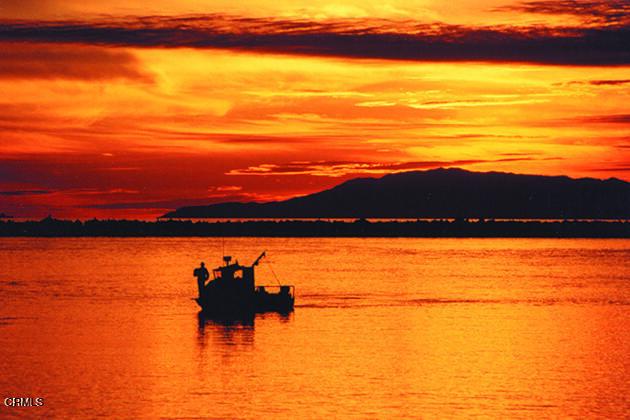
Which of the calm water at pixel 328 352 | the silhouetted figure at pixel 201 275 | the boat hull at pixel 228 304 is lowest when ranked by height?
the calm water at pixel 328 352

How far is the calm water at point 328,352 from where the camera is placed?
30.6 meters

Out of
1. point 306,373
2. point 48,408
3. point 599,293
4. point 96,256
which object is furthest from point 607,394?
point 96,256

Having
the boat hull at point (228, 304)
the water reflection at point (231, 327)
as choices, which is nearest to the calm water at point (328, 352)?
the water reflection at point (231, 327)

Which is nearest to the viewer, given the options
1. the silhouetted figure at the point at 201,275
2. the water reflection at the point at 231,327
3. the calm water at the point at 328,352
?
the calm water at the point at 328,352

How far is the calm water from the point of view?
30.6 meters

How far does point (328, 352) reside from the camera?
40.5 meters

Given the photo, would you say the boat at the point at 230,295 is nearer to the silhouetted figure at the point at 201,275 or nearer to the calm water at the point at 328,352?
the silhouetted figure at the point at 201,275

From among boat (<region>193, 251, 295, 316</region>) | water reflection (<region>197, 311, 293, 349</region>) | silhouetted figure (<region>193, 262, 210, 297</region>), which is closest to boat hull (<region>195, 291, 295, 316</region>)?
boat (<region>193, 251, 295, 316</region>)

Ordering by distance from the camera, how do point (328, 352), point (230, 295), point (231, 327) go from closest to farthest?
point (328, 352)
point (231, 327)
point (230, 295)

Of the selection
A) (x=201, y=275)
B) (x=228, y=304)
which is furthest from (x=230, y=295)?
(x=201, y=275)

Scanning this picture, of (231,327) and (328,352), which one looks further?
(231,327)

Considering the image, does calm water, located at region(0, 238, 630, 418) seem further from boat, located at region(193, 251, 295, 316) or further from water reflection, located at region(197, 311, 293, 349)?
boat, located at region(193, 251, 295, 316)

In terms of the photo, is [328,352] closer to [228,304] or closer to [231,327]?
[231,327]

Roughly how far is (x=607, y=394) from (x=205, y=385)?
443 inches
